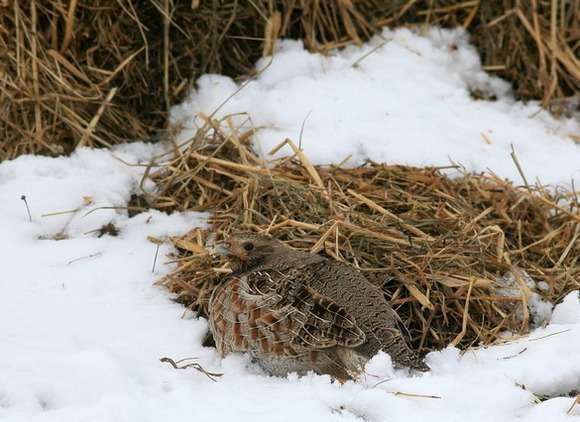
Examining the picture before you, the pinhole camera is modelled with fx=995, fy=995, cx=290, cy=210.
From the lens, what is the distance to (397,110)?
548 cm

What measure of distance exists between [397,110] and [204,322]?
190 cm

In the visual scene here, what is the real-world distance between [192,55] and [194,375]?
238 cm

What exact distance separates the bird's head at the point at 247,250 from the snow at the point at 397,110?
3.05 feet

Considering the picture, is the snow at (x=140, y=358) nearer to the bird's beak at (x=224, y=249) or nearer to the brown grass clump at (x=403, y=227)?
the brown grass clump at (x=403, y=227)

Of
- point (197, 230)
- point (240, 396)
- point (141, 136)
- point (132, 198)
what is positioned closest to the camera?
point (240, 396)

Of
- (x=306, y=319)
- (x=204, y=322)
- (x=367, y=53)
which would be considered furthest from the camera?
(x=367, y=53)

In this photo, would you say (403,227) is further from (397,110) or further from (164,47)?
(164,47)

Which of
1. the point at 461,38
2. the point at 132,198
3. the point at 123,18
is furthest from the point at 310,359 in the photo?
the point at 461,38

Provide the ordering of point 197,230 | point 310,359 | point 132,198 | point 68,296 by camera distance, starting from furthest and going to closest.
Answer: point 132,198
point 197,230
point 68,296
point 310,359

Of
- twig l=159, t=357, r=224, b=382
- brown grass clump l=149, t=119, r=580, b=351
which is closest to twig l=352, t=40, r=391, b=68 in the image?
brown grass clump l=149, t=119, r=580, b=351

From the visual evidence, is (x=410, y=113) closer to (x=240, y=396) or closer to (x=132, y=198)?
(x=132, y=198)

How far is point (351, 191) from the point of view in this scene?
186 inches

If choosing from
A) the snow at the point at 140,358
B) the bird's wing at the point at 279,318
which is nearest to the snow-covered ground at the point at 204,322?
the snow at the point at 140,358

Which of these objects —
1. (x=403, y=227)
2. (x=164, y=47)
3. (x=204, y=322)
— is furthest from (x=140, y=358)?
(x=164, y=47)
